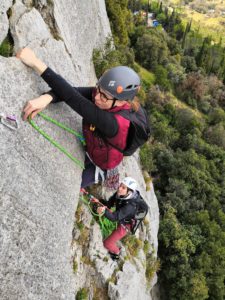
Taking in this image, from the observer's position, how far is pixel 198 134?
52656mm

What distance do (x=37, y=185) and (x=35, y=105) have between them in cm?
164

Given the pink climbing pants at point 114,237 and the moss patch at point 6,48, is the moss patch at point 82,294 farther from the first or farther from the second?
the moss patch at point 6,48

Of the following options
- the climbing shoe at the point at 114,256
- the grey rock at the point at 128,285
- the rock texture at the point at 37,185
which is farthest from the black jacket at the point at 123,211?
the grey rock at the point at 128,285

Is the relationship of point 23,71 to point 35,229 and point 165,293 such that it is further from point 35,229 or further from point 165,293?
point 165,293

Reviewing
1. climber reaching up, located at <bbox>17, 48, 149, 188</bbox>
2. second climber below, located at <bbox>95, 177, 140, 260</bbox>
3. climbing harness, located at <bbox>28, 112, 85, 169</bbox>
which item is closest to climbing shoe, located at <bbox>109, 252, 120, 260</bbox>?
second climber below, located at <bbox>95, 177, 140, 260</bbox>

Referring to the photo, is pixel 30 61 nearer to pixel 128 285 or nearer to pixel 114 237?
pixel 114 237

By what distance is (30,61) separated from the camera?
252 inches

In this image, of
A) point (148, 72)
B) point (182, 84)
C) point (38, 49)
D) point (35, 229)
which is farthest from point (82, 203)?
point (182, 84)

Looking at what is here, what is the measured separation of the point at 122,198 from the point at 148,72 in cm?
6051

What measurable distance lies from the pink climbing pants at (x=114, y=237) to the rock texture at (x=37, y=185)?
0.85 m

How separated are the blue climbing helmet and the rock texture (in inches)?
61.6

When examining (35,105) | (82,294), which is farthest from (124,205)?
(35,105)

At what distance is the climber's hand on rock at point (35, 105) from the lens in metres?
6.25

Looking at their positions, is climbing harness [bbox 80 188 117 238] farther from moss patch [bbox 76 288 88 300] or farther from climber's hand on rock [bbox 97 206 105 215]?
moss patch [bbox 76 288 88 300]
